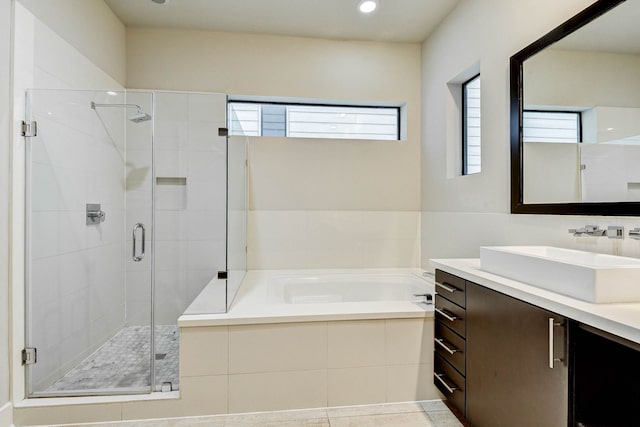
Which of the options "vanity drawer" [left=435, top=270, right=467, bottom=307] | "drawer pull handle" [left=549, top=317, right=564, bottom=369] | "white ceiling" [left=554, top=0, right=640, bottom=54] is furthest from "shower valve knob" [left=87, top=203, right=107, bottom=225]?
"white ceiling" [left=554, top=0, right=640, bottom=54]

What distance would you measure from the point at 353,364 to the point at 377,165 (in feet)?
6.12

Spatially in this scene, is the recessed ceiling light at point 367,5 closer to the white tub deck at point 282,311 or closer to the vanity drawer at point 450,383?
the white tub deck at point 282,311

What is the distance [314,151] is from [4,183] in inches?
84.3

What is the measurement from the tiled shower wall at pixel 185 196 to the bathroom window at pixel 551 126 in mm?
1767

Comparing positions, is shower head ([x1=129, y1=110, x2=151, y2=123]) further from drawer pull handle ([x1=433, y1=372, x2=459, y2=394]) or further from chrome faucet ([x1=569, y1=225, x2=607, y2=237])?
chrome faucet ([x1=569, y1=225, x2=607, y2=237])

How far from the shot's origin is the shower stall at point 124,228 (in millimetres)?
1970

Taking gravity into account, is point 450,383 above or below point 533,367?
below

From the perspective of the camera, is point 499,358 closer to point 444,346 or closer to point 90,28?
point 444,346

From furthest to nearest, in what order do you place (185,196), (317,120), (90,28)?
(317,120) < (90,28) < (185,196)

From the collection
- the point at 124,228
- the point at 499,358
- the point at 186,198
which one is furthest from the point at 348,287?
the point at 124,228

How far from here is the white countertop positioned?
3.02ft

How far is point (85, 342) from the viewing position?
2174 mm

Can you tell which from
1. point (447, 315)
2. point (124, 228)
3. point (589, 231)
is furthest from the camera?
point (124, 228)

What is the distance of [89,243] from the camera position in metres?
2.24
